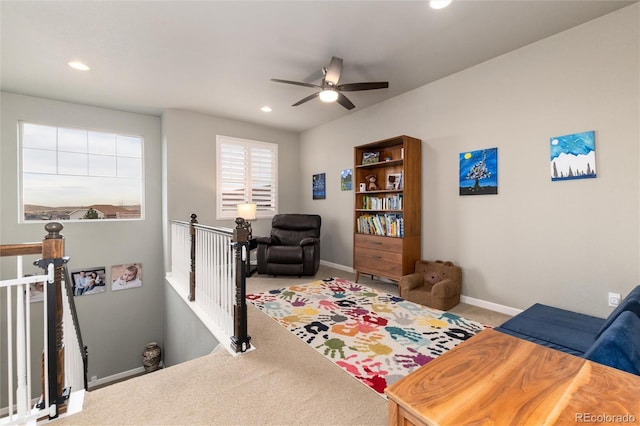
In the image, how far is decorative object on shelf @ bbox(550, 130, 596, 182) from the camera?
2400 mm

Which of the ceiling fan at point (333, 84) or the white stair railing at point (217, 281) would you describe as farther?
the ceiling fan at point (333, 84)

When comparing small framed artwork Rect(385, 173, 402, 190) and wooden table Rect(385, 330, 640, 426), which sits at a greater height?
small framed artwork Rect(385, 173, 402, 190)

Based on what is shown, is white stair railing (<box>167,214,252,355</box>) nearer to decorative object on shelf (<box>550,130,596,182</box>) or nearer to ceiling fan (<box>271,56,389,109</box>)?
ceiling fan (<box>271,56,389,109</box>)

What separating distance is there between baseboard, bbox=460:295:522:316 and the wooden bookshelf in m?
0.70

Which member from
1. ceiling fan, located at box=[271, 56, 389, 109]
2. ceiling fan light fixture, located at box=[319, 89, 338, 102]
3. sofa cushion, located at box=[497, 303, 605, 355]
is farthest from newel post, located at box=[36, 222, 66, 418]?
sofa cushion, located at box=[497, 303, 605, 355]

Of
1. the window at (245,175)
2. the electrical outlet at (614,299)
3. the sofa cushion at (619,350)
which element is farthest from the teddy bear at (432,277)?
the window at (245,175)

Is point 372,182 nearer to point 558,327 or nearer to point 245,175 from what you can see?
point 245,175

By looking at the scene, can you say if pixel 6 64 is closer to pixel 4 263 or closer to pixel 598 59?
A: pixel 4 263

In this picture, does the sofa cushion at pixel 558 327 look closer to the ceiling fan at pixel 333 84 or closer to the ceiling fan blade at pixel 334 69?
the ceiling fan at pixel 333 84

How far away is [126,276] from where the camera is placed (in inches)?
181

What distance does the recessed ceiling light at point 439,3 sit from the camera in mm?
2124

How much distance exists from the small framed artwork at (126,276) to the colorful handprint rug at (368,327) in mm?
2578

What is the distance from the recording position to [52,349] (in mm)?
1536

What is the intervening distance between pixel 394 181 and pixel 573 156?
74.7 inches
